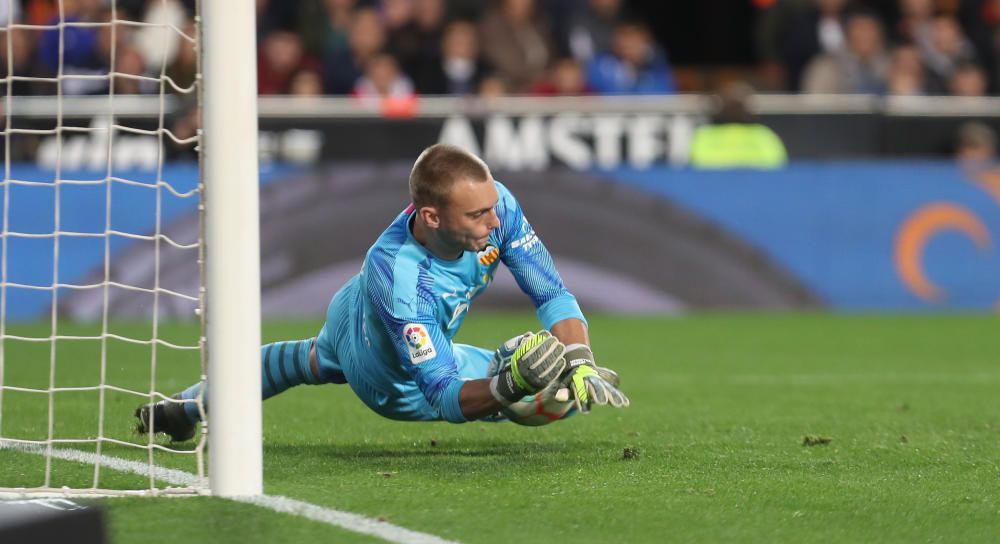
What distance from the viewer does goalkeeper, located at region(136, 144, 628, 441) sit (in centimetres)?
520

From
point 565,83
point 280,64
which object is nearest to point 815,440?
point 565,83

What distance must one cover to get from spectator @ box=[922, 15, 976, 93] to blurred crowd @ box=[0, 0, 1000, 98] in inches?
0.6

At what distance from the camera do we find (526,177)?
1298cm

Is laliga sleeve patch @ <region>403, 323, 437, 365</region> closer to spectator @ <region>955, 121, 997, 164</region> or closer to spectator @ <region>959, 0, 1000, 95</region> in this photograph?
spectator @ <region>955, 121, 997, 164</region>

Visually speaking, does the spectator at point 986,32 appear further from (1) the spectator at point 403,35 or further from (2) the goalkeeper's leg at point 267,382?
(2) the goalkeeper's leg at point 267,382

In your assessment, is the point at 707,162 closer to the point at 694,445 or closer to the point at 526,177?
the point at 526,177

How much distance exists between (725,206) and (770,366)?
12.6 ft

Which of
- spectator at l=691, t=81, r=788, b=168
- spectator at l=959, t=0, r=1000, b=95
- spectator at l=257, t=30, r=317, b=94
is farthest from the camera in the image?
spectator at l=959, t=0, r=1000, b=95

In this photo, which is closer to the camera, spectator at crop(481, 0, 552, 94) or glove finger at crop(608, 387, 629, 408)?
glove finger at crop(608, 387, 629, 408)

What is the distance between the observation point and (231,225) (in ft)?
15.0

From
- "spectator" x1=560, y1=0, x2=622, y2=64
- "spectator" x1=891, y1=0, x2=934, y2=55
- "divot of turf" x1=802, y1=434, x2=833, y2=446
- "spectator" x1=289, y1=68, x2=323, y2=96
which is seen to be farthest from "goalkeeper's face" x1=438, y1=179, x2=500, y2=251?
"spectator" x1=891, y1=0, x2=934, y2=55

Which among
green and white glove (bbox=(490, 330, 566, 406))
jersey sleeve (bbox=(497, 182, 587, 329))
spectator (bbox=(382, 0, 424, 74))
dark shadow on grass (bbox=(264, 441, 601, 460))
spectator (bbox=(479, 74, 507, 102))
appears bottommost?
dark shadow on grass (bbox=(264, 441, 601, 460))

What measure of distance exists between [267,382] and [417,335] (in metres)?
0.95

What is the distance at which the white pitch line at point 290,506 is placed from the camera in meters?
4.16
